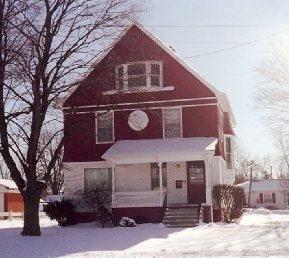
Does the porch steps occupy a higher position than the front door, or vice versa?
the front door

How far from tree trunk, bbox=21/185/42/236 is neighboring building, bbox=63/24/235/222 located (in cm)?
692

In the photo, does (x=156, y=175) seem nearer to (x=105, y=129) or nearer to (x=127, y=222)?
(x=105, y=129)

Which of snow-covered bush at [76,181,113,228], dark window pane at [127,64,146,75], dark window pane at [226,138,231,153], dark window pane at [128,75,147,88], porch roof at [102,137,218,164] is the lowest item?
snow-covered bush at [76,181,113,228]

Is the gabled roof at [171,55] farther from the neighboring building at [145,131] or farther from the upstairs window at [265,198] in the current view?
the upstairs window at [265,198]

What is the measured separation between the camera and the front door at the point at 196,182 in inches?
1067

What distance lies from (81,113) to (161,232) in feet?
35.1

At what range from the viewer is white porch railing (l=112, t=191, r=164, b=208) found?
2592 centimetres

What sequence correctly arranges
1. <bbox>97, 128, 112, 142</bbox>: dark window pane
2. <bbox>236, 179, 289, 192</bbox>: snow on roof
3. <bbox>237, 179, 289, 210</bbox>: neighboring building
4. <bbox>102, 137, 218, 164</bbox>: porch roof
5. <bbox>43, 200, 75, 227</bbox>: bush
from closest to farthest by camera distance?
<bbox>102, 137, 218, 164</bbox>: porch roof
<bbox>43, 200, 75, 227</bbox>: bush
<bbox>97, 128, 112, 142</bbox>: dark window pane
<bbox>237, 179, 289, 210</bbox>: neighboring building
<bbox>236, 179, 289, 192</bbox>: snow on roof

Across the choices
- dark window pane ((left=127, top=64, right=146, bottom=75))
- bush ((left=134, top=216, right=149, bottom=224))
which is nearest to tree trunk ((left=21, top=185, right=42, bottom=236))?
bush ((left=134, top=216, right=149, bottom=224))

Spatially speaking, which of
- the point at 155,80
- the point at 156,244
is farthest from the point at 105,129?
the point at 156,244

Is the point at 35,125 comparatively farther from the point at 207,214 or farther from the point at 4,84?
the point at 207,214

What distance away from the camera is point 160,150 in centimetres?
2603

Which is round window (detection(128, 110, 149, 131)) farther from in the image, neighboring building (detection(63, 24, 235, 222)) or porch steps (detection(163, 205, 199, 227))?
porch steps (detection(163, 205, 199, 227))

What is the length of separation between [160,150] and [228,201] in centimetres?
470
